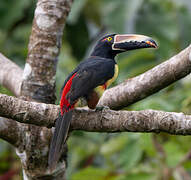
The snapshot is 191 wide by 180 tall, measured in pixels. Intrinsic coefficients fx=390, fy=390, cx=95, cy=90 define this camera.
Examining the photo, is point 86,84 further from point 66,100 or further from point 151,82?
point 151,82

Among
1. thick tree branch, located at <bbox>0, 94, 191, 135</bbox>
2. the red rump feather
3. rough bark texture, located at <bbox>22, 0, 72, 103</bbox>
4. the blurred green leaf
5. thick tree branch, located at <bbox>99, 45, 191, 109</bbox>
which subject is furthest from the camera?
the blurred green leaf

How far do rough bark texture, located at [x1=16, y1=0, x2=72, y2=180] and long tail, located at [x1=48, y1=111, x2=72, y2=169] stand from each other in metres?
0.20

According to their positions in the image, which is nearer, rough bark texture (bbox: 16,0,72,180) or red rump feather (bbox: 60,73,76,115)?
red rump feather (bbox: 60,73,76,115)

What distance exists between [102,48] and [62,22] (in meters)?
0.50

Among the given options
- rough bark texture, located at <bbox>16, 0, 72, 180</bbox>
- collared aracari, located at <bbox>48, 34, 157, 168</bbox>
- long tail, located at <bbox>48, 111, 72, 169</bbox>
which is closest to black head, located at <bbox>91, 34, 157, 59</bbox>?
collared aracari, located at <bbox>48, 34, 157, 168</bbox>

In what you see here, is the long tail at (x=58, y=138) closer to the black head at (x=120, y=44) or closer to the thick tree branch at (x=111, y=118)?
the thick tree branch at (x=111, y=118)

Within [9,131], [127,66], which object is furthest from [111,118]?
[127,66]

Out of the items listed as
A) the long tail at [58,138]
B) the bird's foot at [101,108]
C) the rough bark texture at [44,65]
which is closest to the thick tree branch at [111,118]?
the long tail at [58,138]

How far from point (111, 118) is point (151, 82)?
329 mm

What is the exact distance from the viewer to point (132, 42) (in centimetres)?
269

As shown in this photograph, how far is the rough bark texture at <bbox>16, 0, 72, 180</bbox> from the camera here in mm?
2389

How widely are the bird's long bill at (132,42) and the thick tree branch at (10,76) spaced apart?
2.39ft

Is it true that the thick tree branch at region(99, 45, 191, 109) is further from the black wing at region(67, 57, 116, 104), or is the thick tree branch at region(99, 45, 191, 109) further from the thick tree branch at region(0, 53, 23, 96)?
the thick tree branch at region(0, 53, 23, 96)

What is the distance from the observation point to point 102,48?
2.99m
